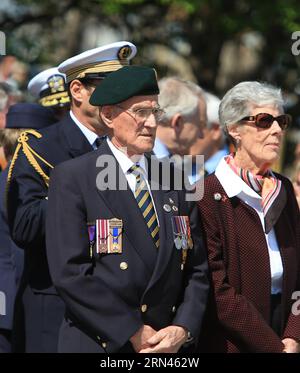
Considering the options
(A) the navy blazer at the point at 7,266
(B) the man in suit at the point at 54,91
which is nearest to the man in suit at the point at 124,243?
(A) the navy blazer at the point at 7,266

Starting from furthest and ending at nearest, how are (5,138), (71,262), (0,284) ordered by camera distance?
(5,138)
(0,284)
(71,262)

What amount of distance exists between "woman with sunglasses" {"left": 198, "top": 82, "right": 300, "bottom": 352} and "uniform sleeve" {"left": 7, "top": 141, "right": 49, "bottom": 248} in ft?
2.70

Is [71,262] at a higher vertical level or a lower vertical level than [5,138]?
lower

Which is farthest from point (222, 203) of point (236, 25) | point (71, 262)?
point (236, 25)

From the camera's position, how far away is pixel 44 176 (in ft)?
16.9

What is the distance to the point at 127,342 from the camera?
14.8 feet

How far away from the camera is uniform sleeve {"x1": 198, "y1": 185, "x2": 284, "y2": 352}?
16.1 ft

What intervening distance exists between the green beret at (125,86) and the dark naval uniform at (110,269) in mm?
293

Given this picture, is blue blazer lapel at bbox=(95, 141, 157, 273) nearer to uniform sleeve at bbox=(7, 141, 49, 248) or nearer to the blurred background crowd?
uniform sleeve at bbox=(7, 141, 49, 248)

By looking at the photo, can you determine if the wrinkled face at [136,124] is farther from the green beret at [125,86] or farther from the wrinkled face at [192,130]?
the wrinkled face at [192,130]

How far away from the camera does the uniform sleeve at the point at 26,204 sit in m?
4.94
